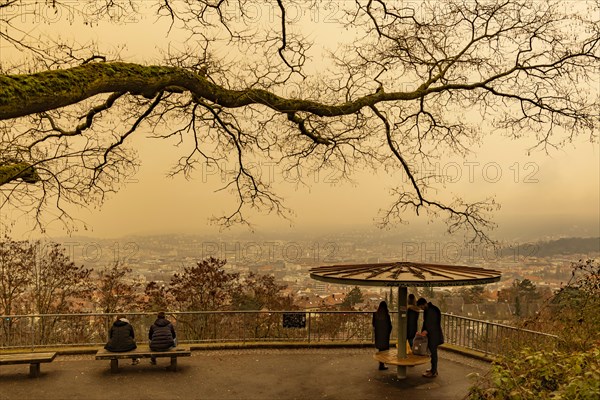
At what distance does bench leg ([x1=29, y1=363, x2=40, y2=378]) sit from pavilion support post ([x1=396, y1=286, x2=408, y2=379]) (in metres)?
8.61

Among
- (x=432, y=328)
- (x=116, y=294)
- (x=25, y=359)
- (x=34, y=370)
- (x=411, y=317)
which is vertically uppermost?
(x=116, y=294)

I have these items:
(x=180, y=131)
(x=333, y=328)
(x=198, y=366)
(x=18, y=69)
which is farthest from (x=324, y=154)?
(x=18, y=69)

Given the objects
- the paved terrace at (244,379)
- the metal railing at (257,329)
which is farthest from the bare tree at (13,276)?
the paved terrace at (244,379)

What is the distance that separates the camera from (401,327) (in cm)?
1366

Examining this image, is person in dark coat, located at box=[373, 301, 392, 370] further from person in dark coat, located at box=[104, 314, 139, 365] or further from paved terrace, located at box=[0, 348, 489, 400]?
person in dark coat, located at box=[104, 314, 139, 365]

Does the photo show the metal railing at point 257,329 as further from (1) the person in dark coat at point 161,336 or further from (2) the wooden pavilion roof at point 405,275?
(2) the wooden pavilion roof at point 405,275

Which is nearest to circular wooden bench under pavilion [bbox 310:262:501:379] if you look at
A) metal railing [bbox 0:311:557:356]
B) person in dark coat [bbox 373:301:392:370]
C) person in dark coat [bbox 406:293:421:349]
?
person in dark coat [bbox 373:301:392:370]

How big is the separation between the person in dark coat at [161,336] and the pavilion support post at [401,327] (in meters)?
5.64

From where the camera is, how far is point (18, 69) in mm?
11039

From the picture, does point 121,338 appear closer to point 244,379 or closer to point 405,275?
point 244,379

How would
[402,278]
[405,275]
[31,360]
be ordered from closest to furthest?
[402,278]
[405,275]
[31,360]

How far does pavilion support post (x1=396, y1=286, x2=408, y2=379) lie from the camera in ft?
44.2

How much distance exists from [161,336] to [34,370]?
119 inches

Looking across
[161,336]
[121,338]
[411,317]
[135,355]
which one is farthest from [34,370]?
[411,317]
